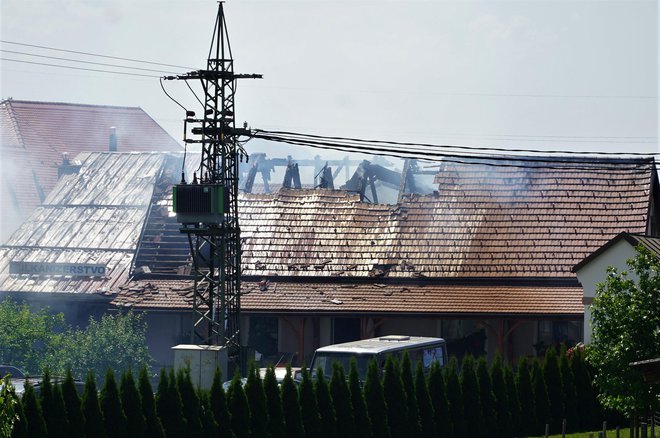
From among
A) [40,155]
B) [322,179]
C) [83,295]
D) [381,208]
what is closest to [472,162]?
[381,208]

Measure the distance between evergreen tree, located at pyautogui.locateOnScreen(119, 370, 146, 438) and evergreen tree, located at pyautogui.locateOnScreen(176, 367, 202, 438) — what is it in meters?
0.93

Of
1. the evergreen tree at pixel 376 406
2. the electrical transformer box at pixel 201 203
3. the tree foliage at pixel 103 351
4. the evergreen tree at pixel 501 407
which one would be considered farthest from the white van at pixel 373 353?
the tree foliage at pixel 103 351

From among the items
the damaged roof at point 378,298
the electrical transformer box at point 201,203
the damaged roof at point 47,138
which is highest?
the damaged roof at point 47,138

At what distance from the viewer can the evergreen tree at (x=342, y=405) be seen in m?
26.7

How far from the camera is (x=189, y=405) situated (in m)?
24.5

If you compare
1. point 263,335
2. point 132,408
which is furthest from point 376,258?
point 132,408

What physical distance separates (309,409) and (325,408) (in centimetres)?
41

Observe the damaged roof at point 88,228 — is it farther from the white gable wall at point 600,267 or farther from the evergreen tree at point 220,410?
the evergreen tree at point 220,410

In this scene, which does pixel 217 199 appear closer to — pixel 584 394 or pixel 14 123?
pixel 584 394

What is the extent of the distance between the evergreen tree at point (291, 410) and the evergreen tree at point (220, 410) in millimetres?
1408

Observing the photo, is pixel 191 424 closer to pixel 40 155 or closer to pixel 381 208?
pixel 381 208

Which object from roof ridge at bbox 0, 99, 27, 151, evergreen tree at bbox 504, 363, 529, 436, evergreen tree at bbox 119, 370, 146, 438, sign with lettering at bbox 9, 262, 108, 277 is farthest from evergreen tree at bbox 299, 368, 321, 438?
roof ridge at bbox 0, 99, 27, 151

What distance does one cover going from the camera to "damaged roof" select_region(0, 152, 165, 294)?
44.9 metres

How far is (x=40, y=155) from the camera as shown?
64.2 meters
